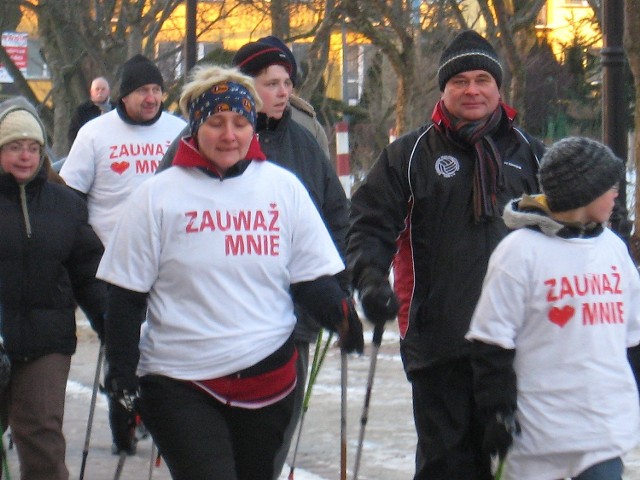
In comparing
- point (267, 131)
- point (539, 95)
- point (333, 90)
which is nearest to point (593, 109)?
point (539, 95)

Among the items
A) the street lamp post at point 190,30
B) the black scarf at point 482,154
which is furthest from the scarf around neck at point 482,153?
the street lamp post at point 190,30

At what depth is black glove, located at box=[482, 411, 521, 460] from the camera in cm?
430

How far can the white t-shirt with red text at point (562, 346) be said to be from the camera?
4316 millimetres

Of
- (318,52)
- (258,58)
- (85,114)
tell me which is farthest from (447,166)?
(318,52)

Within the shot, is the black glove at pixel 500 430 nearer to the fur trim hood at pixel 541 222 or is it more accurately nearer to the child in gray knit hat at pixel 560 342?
the child in gray knit hat at pixel 560 342

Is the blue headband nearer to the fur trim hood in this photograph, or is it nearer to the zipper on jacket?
the fur trim hood

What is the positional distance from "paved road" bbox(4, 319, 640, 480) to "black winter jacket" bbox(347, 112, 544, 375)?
1936 millimetres

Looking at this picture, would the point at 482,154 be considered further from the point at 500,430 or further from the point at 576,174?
the point at 500,430

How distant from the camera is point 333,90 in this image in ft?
157

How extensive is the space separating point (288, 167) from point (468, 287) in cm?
120

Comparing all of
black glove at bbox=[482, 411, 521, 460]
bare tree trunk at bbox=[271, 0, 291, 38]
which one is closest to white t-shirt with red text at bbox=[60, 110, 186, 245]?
black glove at bbox=[482, 411, 521, 460]

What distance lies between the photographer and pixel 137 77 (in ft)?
26.2

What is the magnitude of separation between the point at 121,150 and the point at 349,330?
143 inches

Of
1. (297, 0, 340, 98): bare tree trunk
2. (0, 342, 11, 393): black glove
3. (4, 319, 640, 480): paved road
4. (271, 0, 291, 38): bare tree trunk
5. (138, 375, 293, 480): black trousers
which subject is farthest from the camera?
(271, 0, 291, 38): bare tree trunk
